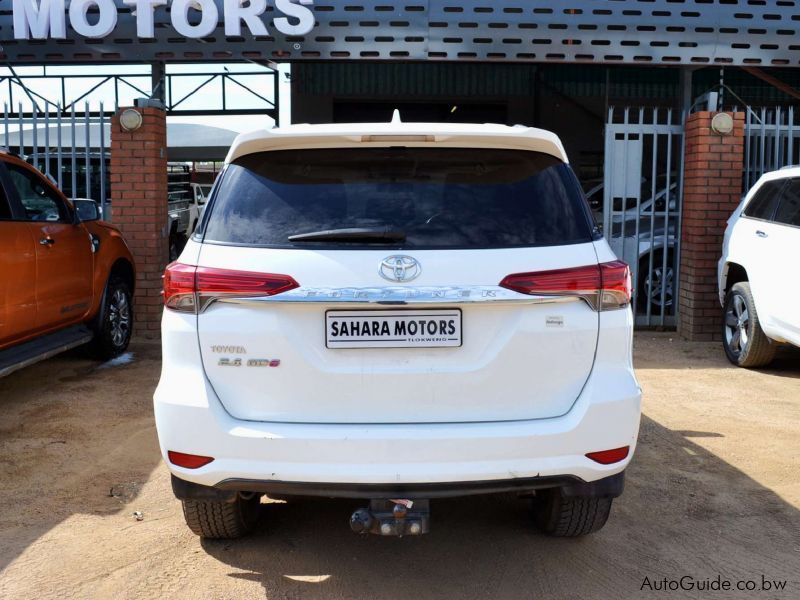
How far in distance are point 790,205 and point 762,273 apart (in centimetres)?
58

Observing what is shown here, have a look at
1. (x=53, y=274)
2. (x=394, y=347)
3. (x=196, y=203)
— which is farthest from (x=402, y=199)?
(x=196, y=203)

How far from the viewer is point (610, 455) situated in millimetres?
3107

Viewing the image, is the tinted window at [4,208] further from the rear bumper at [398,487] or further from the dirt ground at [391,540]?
the rear bumper at [398,487]

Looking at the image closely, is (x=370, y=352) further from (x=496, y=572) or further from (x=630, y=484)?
(x=630, y=484)

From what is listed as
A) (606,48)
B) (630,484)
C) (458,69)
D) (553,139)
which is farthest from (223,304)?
(458,69)

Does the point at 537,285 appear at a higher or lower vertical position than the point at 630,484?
higher

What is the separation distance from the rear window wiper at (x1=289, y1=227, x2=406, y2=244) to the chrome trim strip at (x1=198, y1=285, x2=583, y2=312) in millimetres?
187

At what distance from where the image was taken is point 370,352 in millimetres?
3010

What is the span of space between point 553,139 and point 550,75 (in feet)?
63.2

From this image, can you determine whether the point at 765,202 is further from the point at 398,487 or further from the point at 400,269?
the point at 398,487

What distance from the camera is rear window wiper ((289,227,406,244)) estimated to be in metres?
3.05

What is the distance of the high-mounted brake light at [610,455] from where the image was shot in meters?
3.08

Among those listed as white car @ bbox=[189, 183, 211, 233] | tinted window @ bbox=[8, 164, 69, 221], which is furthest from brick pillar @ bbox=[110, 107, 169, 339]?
white car @ bbox=[189, 183, 211, 233]

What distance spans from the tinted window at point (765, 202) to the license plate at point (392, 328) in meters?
5.18
